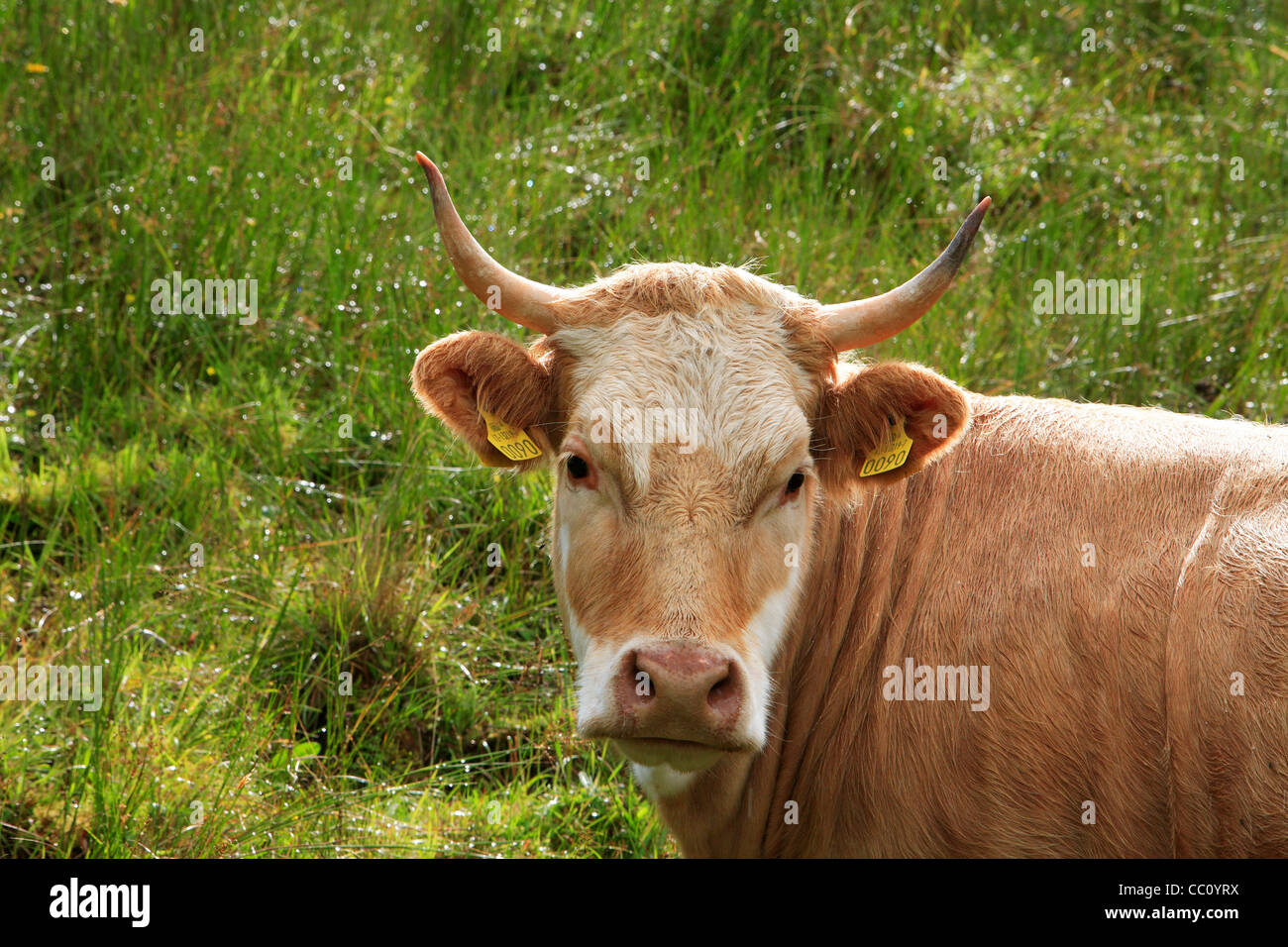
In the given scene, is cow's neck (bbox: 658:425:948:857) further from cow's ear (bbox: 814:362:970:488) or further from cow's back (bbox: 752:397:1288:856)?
cow's ear (bbox: 814:362:970:488)

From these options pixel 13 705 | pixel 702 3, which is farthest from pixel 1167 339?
pixel 13 705

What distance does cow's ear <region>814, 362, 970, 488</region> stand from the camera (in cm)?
408

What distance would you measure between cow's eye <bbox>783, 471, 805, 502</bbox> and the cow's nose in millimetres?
682

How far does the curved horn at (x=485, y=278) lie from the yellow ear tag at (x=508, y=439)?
329 millimetres

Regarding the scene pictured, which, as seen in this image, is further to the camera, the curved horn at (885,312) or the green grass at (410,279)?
the green grass at (410,279)

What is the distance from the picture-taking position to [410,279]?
691 centimetres

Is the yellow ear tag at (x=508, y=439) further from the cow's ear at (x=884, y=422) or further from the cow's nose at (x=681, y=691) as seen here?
the cow's nose at (x=681, y=691)

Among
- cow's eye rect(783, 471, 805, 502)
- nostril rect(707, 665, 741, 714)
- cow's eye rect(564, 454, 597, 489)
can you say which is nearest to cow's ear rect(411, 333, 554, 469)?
cow's eye rect(564, 454, 597, 489)

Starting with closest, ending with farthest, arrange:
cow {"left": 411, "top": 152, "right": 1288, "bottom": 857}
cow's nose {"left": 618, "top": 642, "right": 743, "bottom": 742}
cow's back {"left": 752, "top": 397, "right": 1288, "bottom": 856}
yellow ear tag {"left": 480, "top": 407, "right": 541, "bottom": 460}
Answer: cow's nose {"left": 618, "top": 642, "right": 743, "bottom": 742} → cow {"left": 411, "top": 152, "right": 1288, "bottom": 857} → cow's back {"left": 752, "top": 397, "right": 1288, "bottom": 856} → yellow ear tag {"left": 480, "top": 407, "right": 541, "bottom": 460}

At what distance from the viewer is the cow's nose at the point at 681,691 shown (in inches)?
132

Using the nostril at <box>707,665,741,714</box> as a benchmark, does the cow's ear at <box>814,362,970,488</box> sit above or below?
above

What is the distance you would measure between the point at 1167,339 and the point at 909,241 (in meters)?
1.53

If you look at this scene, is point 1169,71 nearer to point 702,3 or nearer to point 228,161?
point 702,3

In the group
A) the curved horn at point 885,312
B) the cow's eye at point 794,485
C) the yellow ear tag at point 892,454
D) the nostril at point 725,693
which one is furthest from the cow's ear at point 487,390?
the nostril at point 725,693
